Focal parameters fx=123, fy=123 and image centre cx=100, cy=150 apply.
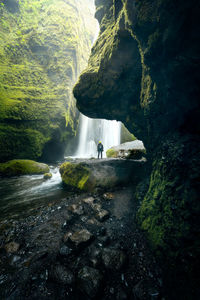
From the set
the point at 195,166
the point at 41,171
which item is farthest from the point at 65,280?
the point at 41,171

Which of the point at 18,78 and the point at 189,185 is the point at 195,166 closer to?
the point at 189,185

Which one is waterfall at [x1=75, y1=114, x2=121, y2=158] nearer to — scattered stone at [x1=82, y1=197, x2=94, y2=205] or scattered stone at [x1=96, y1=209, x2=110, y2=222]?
scattered stone at [x1=82, y1=197, x2=94, y2=205]

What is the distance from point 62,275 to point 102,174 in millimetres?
6193

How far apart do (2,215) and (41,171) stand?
29.0ft

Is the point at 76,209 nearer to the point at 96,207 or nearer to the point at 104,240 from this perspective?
the point at 96,207

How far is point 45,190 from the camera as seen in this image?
33.2 feet

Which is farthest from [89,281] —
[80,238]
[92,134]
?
[92,134]

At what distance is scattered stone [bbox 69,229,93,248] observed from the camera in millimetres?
4262

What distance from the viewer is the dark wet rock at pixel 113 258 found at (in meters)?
3.62

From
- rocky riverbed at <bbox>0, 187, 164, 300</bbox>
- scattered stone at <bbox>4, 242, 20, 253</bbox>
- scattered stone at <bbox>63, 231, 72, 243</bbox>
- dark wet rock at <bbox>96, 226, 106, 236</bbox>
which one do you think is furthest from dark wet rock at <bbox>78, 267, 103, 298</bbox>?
scattered stone at <bbox>4, 242, 20, 253</bbox>

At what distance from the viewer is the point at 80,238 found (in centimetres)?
443

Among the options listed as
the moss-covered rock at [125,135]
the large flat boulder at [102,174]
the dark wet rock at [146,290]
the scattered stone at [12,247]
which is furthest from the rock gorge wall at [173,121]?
the moss-covered rock at [125,135]

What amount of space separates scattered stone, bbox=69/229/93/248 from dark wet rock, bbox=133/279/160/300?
188 centimetres

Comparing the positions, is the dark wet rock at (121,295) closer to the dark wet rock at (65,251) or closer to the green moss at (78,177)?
the dark wet rock at (65,251)
